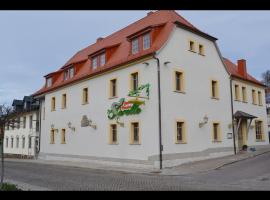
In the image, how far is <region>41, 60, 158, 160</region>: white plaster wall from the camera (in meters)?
19.6

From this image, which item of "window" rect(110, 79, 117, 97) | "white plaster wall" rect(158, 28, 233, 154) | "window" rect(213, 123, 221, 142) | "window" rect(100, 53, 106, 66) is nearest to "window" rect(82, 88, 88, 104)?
"window" rect(100, 53, 106, 66)

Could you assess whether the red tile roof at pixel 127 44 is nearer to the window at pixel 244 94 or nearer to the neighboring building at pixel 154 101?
the neighboring building at pixel 154 101

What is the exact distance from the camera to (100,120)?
23703 mm

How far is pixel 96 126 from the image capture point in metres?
24.0

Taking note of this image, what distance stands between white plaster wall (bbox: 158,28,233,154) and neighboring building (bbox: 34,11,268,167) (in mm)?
55

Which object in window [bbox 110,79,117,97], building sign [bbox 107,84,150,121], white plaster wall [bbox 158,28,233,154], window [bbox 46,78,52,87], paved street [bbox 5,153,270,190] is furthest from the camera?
window [bbox 46,78,52,87]

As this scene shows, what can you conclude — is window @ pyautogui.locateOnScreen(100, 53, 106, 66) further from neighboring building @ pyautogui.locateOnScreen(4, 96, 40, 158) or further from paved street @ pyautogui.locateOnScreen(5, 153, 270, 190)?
neighboring building @ pyautogui.locateOnScreen(4, 96, 40, 158)

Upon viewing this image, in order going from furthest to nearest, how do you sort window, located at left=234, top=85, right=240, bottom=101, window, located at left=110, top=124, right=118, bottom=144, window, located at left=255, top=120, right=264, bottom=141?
window, located at left=255, top=120, right=264, bottom=141 < window, located at left=234, top=85, right=240, bottom=101 < window, located at left=110, top=124, right=118, bottom=144

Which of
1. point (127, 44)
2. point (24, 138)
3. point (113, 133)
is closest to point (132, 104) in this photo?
point (113, 133)

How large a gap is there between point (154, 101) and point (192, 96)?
3.63 metres

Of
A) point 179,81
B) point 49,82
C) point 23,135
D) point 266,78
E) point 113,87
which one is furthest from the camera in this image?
point 266,78

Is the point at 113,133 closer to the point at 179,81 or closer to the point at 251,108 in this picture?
the point at 179,81
